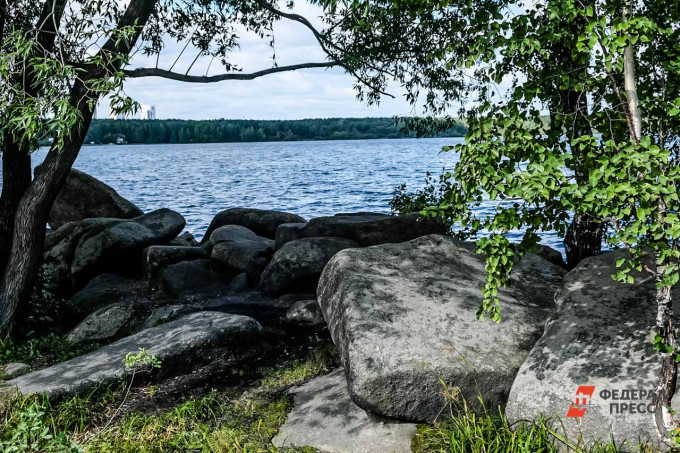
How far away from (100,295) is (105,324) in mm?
3076

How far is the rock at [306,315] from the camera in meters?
10.8

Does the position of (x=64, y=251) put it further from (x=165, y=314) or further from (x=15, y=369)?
(x=15, y=369)

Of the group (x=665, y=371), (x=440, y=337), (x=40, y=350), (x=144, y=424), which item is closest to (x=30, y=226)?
(x=40, y=350)

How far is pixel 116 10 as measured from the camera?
1138 centimetres

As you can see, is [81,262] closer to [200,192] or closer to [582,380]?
[582,380]

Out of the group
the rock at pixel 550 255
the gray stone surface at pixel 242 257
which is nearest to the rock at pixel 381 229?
the gray stone surface at pixel 242 257

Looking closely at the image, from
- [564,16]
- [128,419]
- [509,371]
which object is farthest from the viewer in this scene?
[128,419]

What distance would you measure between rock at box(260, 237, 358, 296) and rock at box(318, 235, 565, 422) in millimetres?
4101

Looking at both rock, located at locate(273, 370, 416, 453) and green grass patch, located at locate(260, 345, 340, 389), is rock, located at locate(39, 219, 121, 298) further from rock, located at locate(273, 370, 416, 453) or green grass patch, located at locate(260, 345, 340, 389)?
rock, located at locate(273, 370, 416, 453)

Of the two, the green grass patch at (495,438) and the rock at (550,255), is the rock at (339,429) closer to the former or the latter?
the green grass patch at (495,438)

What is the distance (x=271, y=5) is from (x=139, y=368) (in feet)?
29.3

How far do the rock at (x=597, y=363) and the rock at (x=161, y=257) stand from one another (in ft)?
33.0

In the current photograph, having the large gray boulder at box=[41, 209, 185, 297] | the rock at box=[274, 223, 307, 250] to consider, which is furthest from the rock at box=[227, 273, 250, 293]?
the large gray boulder at box=[41, 209, 185, 297]

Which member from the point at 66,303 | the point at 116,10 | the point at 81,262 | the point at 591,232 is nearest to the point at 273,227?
the point at 81,262
